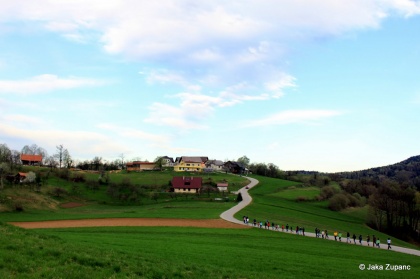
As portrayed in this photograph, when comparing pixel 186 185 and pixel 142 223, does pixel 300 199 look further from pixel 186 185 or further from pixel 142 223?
pixel 142 223

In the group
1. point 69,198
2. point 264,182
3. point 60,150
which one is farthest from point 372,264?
point 60,150

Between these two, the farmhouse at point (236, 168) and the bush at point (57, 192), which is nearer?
the bush at point (57, 192)

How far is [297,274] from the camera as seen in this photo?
21.2 metres

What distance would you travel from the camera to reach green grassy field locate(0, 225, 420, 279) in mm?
12530

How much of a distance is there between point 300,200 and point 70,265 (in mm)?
93506

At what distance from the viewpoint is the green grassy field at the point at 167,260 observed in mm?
12530

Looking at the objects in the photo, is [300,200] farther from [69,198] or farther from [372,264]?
[372,264]

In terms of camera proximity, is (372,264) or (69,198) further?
Answer: (69,198)

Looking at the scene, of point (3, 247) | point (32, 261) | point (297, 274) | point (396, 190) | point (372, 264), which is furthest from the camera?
point (396, 190)

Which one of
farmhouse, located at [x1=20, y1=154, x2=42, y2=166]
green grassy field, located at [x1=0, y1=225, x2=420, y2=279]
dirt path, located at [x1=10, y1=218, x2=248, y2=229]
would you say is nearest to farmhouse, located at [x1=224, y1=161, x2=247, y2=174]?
farmhouse, located at [x1=20, y1=154, x2=42, y2=166]

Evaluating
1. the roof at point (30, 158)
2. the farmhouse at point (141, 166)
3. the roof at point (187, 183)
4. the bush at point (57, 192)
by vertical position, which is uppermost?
the roof at point (30, 158)

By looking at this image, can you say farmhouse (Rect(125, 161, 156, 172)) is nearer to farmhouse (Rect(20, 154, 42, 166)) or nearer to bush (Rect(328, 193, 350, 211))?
farmhouse (Rect(20, 154, 42, 166))

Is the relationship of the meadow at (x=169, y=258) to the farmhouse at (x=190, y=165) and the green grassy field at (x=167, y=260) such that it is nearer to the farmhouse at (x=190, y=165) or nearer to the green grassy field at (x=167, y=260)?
the green grassy field at (x=167, y=260)

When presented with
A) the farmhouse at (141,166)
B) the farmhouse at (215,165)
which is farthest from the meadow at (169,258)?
the farmhouse at (215,165)
